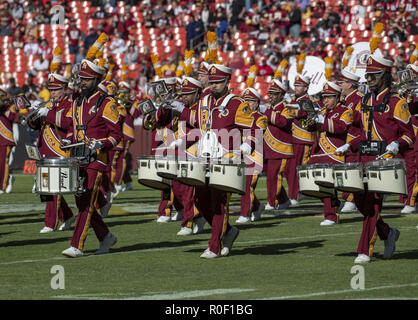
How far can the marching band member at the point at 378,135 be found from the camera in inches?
373

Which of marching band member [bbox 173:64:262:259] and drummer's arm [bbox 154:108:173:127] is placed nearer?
marching band member [bbox 173:64:262:259]

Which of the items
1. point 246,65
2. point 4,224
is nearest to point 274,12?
point 246,65

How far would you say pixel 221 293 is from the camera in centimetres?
783

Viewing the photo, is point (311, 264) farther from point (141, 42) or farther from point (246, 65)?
point (141, 42)

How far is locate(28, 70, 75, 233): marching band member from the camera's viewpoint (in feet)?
41.2

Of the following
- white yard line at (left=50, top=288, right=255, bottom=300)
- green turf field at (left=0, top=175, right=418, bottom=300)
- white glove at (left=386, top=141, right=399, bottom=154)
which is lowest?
green turf field at (left=0, top=175, right=418, bottom=300)

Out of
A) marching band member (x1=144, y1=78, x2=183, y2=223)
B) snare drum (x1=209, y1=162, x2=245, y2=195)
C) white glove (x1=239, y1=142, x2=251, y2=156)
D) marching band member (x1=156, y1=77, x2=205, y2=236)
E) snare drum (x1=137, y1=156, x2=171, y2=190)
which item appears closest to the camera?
snare drum (x1=209, y1=162, x2=245, y2=195)

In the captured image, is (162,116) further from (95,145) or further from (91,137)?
(95,145)

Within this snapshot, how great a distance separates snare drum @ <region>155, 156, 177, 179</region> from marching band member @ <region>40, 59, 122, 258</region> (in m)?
A: 0.53

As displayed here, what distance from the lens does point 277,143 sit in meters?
15.8

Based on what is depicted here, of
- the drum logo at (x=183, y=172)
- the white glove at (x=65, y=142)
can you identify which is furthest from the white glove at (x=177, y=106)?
the drum logo at (x=183, y=172)

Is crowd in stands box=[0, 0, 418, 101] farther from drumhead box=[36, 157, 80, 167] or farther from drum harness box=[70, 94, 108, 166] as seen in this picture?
drumhead box=[36, 157, 80, 167]

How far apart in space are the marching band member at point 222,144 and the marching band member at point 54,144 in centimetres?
280

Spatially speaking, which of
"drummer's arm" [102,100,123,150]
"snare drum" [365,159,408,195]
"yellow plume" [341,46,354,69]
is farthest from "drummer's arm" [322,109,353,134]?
"yellow plume" [341,46,354,69]
